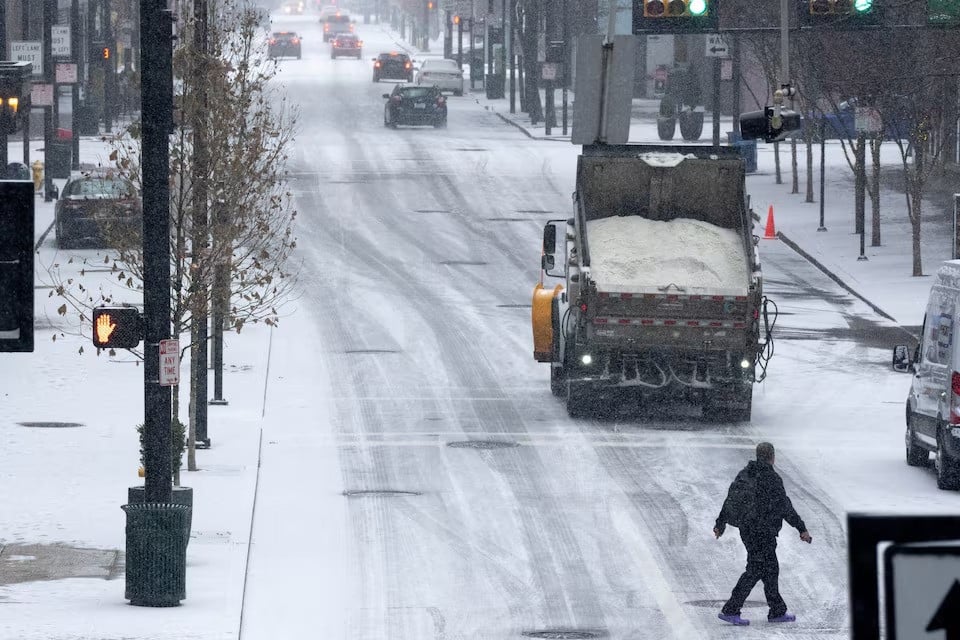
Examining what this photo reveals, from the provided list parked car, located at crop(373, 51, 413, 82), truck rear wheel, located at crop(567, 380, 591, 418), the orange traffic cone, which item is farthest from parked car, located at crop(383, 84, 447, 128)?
truck rear wheel, located at crop(567, 380, 591, 418)

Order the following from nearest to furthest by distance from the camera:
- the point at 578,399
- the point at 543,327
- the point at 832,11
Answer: the point at 578,399, the point at 832,11, the point at 543,327

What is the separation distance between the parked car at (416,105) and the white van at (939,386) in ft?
141

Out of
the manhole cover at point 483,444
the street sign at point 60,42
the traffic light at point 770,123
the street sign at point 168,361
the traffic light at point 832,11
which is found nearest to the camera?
the street sign at point 168,361

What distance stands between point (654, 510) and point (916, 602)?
15445 mm

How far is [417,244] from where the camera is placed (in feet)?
126

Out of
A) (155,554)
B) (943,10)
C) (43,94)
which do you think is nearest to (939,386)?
(943,10)

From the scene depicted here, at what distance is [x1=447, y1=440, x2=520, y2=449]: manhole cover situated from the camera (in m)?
20.9

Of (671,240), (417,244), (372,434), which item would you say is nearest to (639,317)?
(671,240)

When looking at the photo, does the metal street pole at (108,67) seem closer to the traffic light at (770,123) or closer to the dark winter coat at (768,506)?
the traffic light at (770,123)

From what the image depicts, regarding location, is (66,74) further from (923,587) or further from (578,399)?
(923,587)

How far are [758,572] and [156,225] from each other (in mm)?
5466

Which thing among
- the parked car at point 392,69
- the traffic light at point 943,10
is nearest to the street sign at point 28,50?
the traffic light at point 943,10

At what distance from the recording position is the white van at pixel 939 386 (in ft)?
58.9

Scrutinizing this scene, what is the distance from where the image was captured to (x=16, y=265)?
6.45 m
